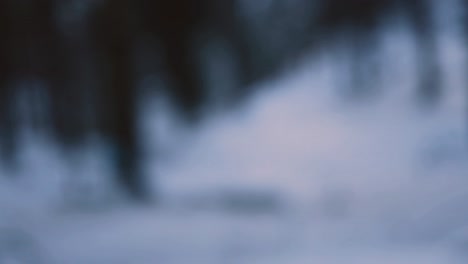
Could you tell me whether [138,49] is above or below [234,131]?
below

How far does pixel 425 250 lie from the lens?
5688mm

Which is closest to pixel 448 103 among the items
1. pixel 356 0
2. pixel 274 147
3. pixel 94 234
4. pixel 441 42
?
pixel 441 42

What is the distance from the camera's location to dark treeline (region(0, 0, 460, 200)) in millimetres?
10328

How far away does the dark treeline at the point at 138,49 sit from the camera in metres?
10.3

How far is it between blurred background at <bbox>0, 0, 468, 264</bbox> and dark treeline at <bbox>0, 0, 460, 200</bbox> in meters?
0.05

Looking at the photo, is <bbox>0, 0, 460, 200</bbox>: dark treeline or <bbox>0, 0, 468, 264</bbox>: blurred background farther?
<bbox>0, 0, 460, 200</bbox>: dark treeline

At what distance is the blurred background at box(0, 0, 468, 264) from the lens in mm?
7434

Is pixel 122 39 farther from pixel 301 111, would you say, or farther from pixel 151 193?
pixel 301 111

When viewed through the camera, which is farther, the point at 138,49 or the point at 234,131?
the point at 234,131

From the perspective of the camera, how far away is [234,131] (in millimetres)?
19547

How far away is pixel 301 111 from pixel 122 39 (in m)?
11.7

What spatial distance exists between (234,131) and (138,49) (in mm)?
6196

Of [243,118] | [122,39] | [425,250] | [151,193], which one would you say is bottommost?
[425,250]

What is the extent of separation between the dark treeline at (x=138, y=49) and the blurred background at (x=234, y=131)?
1.9 inches
